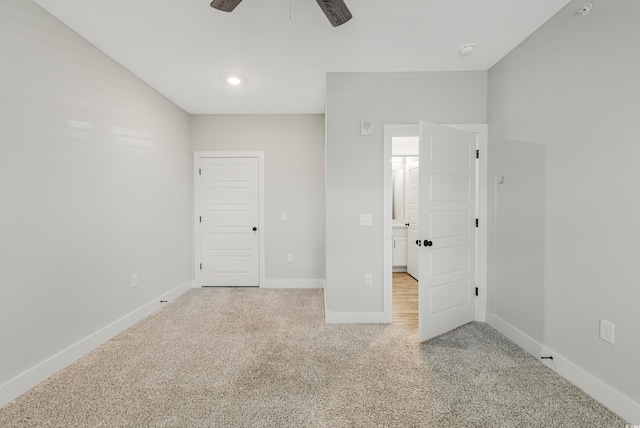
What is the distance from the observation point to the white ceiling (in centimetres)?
186

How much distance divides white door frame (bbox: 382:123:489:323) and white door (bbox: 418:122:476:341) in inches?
2.2

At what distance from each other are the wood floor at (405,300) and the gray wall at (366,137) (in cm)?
33

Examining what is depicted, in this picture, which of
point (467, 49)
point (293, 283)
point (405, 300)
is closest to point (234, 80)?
point (467, 49)

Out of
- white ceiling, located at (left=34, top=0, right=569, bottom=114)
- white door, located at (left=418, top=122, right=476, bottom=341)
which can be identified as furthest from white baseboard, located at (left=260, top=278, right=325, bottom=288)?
Result: white ceiling, located at (left=34, top=0, right=569, bottom=114)

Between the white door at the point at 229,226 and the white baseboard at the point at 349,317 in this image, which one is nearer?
the white baseboard at the point at 349,317

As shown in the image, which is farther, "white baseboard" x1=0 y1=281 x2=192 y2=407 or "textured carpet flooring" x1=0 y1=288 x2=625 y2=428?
"white baseboard" x1=0 y1=281 x2=192 y2=407

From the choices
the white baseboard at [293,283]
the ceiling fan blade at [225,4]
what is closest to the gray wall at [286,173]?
the white baseboard at [293,283]

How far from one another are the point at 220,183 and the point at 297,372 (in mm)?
2966

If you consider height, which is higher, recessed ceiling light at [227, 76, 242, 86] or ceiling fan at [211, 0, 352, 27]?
recessed ceiling light at [227, 76, 242, 86]

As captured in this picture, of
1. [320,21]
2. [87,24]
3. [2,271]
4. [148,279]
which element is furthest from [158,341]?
[320,21]

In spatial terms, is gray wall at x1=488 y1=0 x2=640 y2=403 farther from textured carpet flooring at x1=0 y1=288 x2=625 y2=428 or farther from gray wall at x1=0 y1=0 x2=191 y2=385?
gray wall at x1=0 y1=0 x2=191 y2=385

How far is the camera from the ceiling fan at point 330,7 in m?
1.50

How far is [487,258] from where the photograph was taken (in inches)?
106

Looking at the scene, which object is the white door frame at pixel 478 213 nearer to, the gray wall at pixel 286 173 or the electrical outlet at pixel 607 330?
the electrical outlet at pixel 607 330
